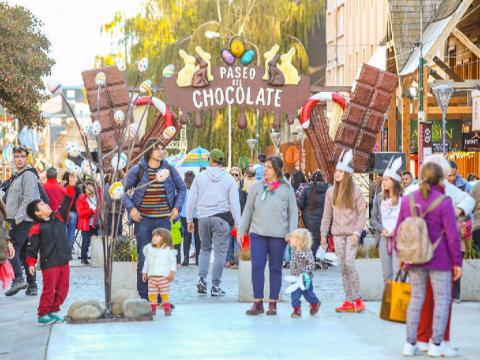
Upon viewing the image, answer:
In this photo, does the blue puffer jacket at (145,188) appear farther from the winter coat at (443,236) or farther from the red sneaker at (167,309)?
the winter coat at (443,236)

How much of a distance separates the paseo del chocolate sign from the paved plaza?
832 cm

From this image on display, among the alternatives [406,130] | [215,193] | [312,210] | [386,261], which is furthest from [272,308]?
[406,130]

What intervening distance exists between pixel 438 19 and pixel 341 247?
22.9m

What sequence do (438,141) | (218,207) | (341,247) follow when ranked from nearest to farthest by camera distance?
(341,247)
(218,207)
(438,141)

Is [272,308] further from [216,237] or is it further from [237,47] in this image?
[237,47]

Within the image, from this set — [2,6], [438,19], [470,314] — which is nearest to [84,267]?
[470,314]

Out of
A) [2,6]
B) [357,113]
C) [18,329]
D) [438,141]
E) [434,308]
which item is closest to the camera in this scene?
[434,308]

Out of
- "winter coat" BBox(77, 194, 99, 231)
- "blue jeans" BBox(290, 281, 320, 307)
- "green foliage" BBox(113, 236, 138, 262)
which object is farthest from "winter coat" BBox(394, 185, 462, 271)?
"winter coat" BBox(77, 194, 99, 231)

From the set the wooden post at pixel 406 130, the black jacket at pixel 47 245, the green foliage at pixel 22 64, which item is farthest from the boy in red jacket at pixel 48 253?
the green foliage at pixel 22 64

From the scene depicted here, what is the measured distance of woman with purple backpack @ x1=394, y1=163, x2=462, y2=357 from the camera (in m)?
10.4

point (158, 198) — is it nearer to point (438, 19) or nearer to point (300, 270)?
point (300, 270)

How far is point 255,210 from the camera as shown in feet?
46.8

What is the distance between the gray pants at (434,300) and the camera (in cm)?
1048

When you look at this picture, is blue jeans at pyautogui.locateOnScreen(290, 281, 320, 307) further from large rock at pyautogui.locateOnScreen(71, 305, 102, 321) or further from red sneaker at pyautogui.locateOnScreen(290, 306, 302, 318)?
large rock at pyautogui.locateOnScreen(71, 305, 102, 321)
